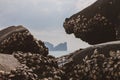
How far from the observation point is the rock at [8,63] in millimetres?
5983

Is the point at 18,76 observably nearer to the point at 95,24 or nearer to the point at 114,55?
the point at 114,55

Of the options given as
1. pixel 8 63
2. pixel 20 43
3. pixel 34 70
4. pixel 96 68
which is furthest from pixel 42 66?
pixel 20 43

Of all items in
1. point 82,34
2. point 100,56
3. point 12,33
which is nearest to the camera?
point 100,56

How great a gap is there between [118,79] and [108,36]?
4957mm

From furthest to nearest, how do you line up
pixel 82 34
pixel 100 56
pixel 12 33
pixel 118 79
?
pixel 82 34 → pixel 12 33 → pixel 100 56 → pixel 118 79

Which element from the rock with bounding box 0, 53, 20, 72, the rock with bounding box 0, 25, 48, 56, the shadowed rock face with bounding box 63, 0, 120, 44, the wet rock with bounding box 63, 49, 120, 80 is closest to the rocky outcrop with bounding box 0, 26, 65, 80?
the rock with bounding box 0, 53, 20, 72

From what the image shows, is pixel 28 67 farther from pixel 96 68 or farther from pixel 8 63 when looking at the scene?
pixel 96 68

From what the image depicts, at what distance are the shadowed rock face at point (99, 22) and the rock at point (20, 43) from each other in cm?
122

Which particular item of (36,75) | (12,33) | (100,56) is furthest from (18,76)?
(12,33)

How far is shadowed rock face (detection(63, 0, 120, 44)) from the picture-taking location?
34.1ft

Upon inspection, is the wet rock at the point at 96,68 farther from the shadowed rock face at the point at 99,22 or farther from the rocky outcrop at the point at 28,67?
the shadowed rock face at the point at 99,22

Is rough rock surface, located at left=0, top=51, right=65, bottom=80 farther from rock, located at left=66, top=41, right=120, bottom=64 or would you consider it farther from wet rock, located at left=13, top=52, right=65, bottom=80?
rock, located at left=66, top=41, right=120, bottom=64

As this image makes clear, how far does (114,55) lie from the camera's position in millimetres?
5883

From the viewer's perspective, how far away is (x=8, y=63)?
6.11 m
